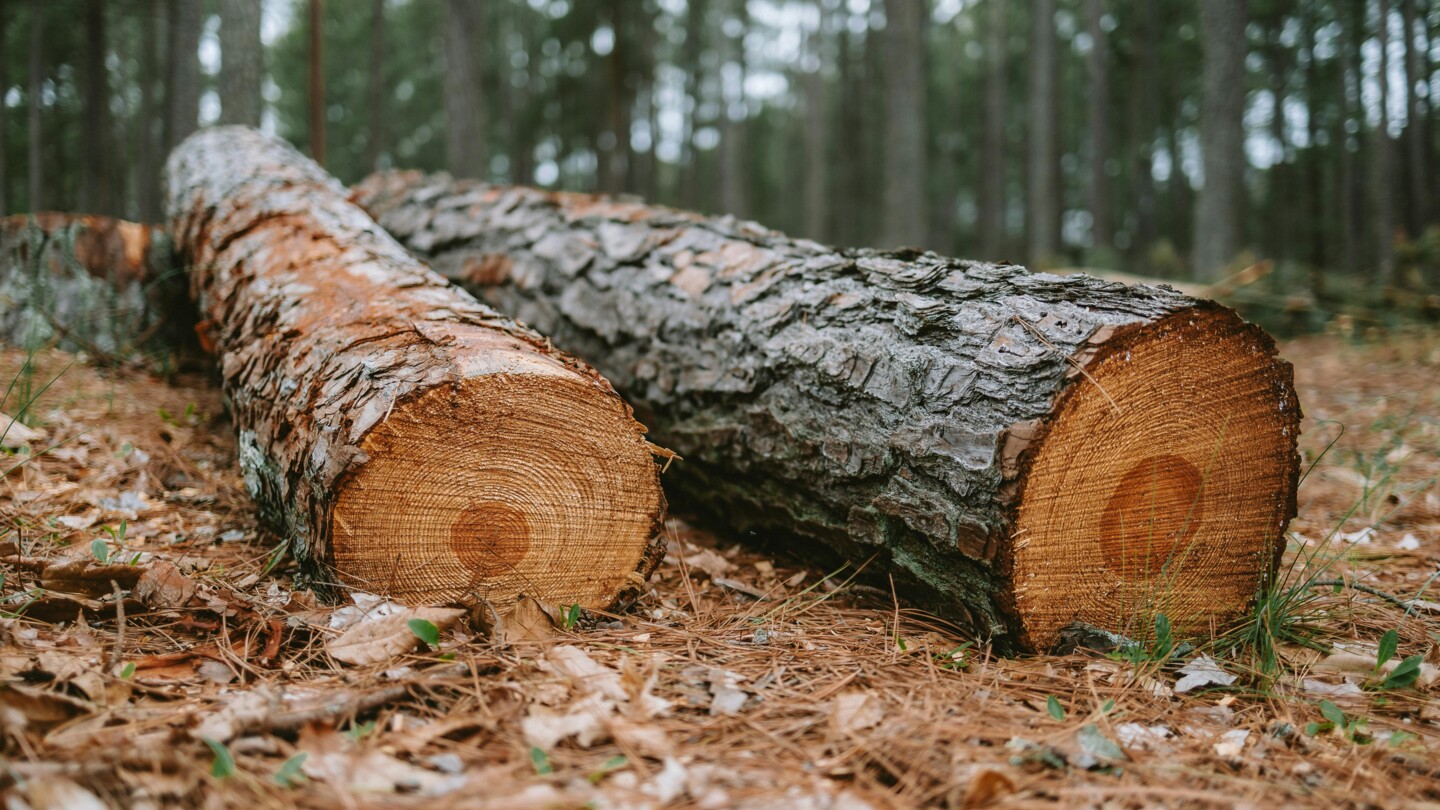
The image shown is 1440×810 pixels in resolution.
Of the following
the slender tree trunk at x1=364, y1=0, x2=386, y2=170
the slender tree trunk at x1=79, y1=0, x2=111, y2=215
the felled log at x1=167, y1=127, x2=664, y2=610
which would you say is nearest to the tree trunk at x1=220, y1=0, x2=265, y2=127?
the felled log at x1=167, y1=127, x2=664, y2=610

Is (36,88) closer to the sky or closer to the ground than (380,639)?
closer to the sky

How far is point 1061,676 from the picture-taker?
1.76 meters

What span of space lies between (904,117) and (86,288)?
30.6ft

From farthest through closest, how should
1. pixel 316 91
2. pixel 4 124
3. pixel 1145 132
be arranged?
pixel 1145 132, pixel 4 124, pixel 316 91

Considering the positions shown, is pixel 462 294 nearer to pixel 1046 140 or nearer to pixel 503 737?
pixel 503 737

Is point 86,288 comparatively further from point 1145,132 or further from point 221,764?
point 1145,132

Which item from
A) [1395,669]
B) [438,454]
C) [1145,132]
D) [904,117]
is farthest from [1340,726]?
[1145,132]

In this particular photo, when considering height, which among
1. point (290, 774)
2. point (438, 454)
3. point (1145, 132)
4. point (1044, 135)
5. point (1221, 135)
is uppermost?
point (1145, 132)

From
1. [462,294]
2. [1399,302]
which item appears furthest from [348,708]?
[1399,302]

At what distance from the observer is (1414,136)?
13.8m

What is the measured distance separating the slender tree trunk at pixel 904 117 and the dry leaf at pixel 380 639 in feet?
31.3

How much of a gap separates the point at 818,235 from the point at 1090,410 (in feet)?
50.4

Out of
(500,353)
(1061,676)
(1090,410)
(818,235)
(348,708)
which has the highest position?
(818,235)

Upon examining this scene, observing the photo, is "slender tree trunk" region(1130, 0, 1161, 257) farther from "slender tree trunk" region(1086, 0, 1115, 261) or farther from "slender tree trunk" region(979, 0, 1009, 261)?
"slender tree trunk" region(979, 0, 1009, 261)
